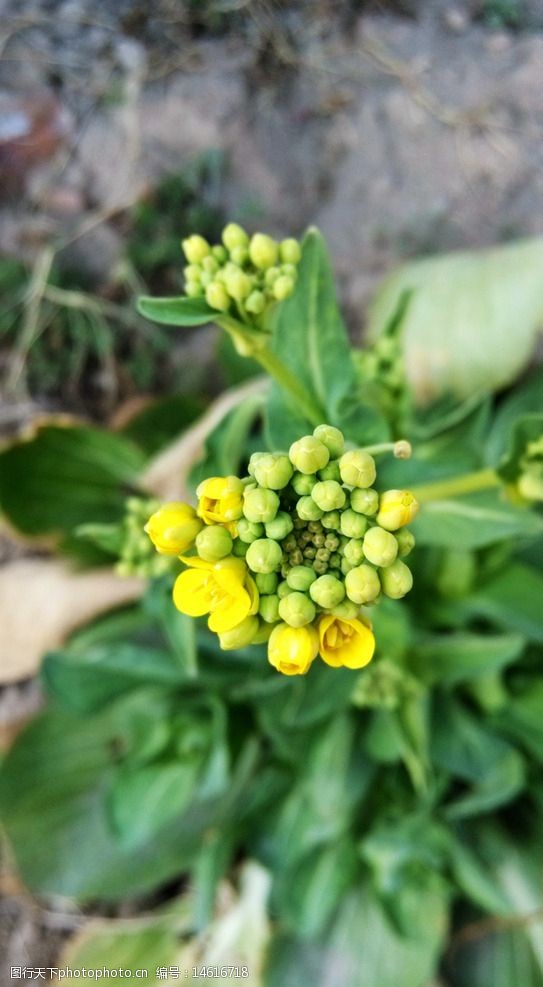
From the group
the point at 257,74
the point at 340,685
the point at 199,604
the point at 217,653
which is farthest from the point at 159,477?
the point at 257,74

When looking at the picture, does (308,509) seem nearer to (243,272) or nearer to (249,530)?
(249,530)

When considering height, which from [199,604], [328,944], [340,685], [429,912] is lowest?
[328,944]

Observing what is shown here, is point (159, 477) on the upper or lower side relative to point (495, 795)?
upper

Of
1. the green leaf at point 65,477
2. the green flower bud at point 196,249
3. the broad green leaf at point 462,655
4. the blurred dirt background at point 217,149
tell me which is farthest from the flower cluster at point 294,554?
the blurred dirt background at point 217,149

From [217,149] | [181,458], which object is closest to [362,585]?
[181,458]

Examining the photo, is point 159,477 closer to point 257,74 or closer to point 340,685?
point 340,685

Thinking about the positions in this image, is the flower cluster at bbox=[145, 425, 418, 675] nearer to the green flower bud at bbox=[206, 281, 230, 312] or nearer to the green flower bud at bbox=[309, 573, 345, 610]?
the green flower bud at bbox=[309, 573, 345, 610]

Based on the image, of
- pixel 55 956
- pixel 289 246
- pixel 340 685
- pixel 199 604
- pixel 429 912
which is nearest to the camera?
pixel 199 604
